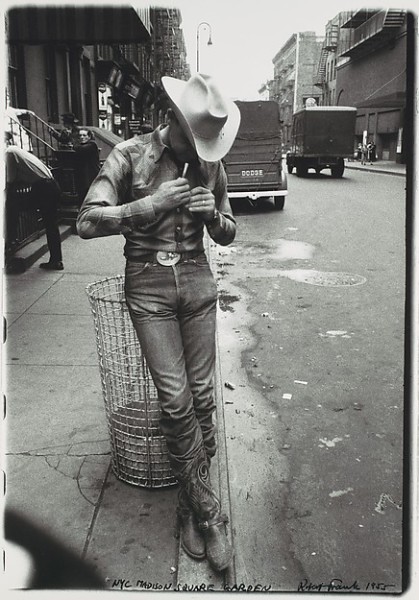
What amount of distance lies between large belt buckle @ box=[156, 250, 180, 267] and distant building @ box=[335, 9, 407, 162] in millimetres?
32106

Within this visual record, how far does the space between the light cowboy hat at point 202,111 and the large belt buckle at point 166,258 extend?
1.51 ft

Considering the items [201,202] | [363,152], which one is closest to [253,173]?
[201,202]

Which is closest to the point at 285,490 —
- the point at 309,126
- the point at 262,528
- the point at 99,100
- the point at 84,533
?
the point at 262,528

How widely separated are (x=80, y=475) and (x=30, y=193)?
16.7 feet

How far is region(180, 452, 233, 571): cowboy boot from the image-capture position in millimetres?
2691

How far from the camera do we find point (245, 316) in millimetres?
6809

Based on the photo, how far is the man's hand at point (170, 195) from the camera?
8.23 feet

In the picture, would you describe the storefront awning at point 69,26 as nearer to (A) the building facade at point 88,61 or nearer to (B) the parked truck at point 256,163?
(A) the building facade at point 88,61

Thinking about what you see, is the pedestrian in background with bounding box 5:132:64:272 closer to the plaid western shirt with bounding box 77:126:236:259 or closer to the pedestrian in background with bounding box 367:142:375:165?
the plaid western shirt with bounding box 77:126:236:259

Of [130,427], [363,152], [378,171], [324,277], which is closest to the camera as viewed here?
[130,427]

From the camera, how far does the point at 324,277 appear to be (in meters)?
8.64

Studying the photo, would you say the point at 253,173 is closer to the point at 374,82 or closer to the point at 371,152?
the point at 371,152

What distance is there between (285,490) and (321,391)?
4.99ft

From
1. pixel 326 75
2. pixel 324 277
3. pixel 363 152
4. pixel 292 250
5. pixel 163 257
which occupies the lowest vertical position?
pixel 324 277
